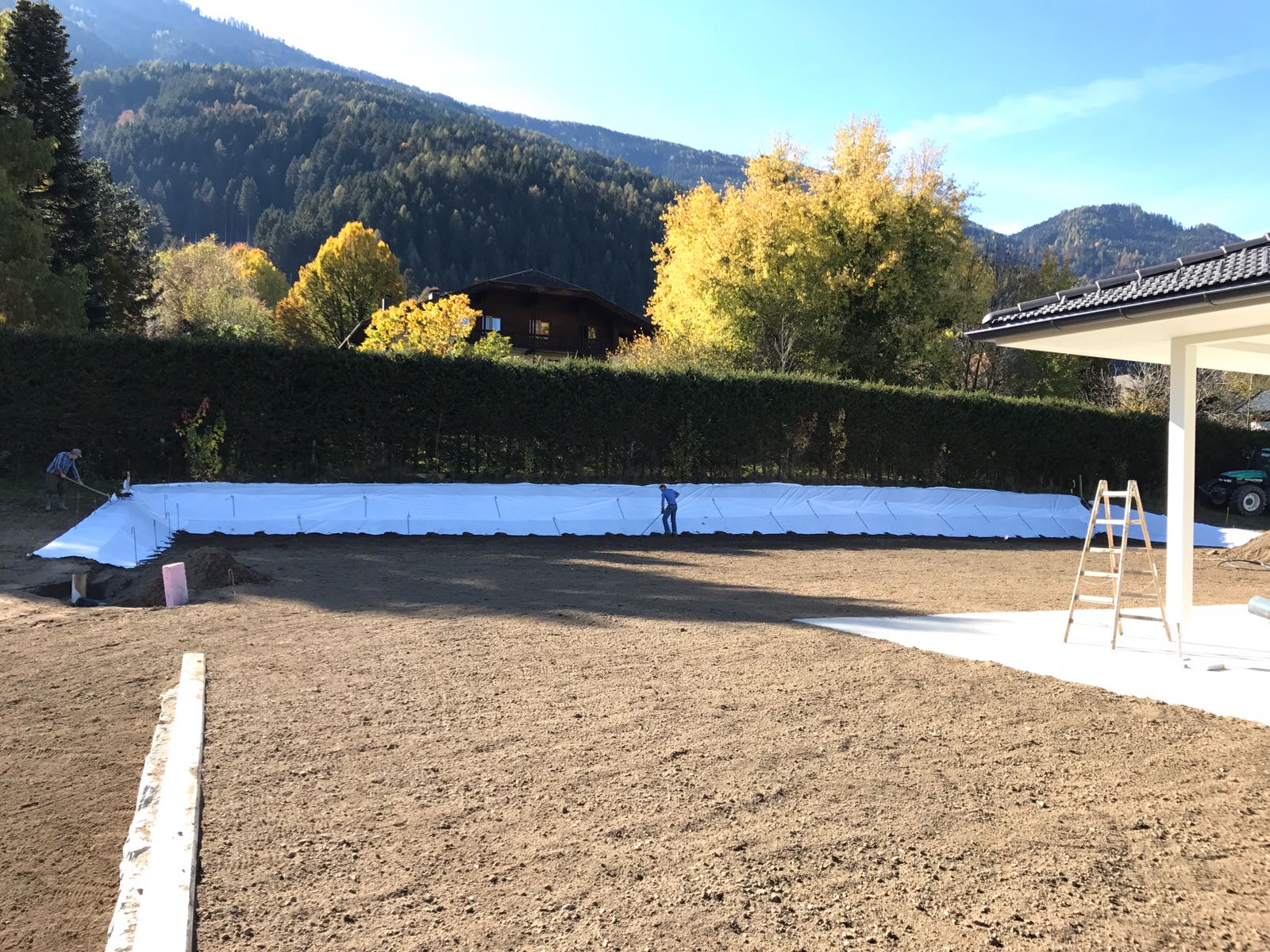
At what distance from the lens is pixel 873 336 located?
28359mm

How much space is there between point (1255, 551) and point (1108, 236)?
591 feet

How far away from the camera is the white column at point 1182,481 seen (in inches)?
281

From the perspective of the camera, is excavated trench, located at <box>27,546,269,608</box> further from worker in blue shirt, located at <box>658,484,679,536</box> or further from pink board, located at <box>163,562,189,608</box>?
worker in blue shirt, located at <box>658,484,679,536</box>

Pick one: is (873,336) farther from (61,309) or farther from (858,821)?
(858,821)

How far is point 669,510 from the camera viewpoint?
1642 cm

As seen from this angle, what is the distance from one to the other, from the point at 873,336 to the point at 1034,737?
2533 cm

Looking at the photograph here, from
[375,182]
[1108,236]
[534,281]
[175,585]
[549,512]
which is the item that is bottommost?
[175,585]

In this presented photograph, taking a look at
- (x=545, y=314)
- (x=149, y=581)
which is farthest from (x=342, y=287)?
(x=149, y=581)

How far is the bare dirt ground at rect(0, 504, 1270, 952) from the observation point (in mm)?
2824

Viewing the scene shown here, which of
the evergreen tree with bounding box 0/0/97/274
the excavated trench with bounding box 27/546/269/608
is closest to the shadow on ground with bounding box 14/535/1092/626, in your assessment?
the excavated trench with bounding box 27/546/269/608

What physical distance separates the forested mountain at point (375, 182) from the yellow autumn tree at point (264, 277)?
8.49m

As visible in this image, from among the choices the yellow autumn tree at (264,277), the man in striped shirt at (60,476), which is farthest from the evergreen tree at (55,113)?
the yellow autumn tree at (264,277)

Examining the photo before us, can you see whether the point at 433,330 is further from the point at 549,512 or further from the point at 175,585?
the point at 175,585

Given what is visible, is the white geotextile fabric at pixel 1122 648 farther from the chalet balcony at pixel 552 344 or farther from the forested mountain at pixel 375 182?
the forested mountain at pixel 375 182
